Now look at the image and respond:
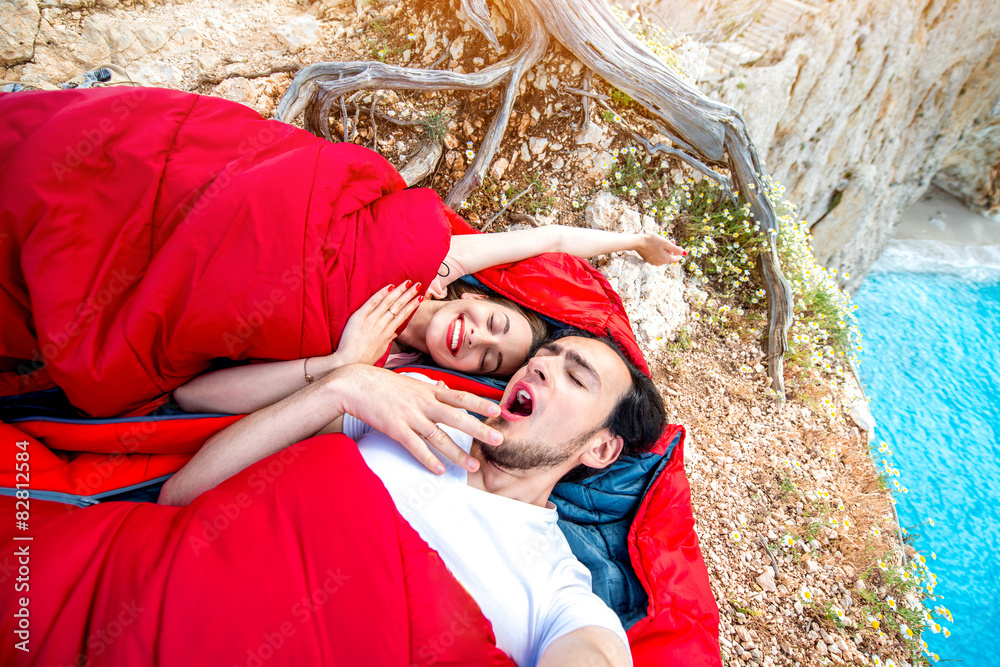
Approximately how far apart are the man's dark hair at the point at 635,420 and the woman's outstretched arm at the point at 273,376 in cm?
106

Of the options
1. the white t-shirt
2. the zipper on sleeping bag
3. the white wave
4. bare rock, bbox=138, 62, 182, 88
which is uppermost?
the white wave

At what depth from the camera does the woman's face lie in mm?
2258

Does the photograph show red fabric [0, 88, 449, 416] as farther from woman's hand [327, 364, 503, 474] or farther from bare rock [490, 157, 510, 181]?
bare rock [490, 157, 510, 181]

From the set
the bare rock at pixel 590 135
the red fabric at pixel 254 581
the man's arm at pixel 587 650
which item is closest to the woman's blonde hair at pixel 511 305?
the red fabric at pixel 254 581

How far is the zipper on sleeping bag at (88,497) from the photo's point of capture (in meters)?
1.54

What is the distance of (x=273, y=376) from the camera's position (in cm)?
192

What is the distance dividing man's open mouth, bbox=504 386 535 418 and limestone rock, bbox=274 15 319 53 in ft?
10.9

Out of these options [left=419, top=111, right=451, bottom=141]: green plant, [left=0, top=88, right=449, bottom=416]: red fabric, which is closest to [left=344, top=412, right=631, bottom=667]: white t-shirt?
[left=0, top=88, right=449, bottom=416]: red fabric

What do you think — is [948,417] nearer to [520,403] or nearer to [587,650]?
[520,403]

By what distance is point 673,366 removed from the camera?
11.2 ft

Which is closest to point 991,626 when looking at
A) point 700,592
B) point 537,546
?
point 700,592

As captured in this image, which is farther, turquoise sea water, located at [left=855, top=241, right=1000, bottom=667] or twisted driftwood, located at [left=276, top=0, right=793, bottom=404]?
turquoise sea water, located at [left=855, top=241, right=1000, bottom=667]

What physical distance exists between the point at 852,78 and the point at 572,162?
247 inches

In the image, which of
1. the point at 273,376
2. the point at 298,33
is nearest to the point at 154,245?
the point at 273,376
